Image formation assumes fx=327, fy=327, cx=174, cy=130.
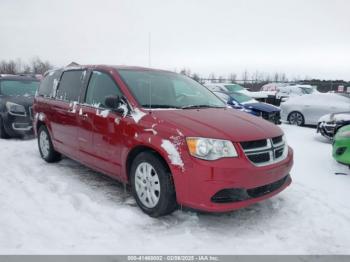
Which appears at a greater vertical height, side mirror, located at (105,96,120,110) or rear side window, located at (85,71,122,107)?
rear side window, located at (85,71,122,107)

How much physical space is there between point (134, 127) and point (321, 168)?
3.85 m

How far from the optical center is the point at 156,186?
Result: 3.62 m

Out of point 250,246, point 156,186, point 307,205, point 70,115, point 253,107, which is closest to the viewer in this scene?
point 250,246

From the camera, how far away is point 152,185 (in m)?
3.67

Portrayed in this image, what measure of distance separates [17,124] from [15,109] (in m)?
0.37

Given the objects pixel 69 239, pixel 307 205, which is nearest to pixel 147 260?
pixel 69 239

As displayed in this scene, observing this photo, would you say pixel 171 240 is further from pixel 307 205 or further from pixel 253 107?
pixel 253 107

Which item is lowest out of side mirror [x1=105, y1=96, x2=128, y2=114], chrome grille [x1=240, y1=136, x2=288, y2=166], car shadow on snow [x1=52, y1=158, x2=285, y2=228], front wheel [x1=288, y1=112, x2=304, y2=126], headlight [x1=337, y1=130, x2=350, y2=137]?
car shadow on snow [x1=52, y1=158, x2=285, y2=228]

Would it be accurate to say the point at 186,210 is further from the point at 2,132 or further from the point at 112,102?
the point at 2,132

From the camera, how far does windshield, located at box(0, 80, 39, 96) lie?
863 centimetres

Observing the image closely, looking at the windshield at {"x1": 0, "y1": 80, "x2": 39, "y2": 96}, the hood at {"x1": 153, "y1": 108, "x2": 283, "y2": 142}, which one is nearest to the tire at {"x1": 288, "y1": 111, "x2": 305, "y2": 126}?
the hood at {"x1": 153, "y1": 108, "x2": 283, "y2": 142}

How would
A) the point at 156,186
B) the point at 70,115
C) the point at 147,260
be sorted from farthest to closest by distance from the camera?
the point at 70,115 < the point at 156,186 < the point at 147,260

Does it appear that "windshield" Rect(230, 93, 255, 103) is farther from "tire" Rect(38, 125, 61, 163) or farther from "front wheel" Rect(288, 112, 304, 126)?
"tire" Rect(38, 125, 61, 163)

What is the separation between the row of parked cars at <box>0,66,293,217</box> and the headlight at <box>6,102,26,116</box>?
3.02 metres
